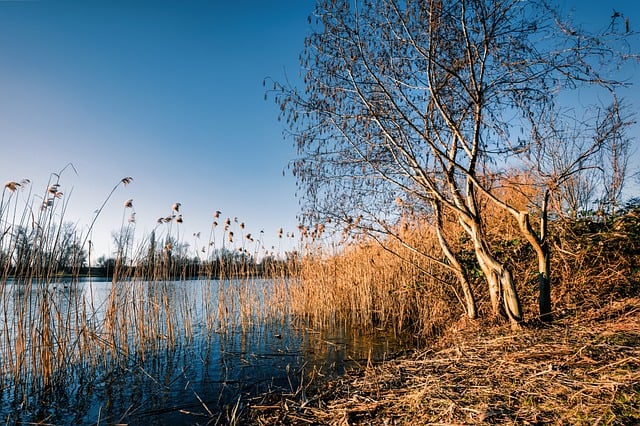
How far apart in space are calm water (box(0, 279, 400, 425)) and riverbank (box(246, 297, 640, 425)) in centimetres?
74

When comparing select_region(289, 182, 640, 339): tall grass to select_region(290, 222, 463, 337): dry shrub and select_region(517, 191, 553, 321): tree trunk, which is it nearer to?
select_region(290, 222, 463, 337): dry shrub

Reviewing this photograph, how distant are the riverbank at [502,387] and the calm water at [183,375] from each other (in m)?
0.74

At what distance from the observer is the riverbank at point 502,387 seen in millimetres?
2133

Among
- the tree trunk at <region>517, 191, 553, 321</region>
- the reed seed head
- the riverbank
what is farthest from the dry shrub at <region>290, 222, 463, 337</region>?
the reed seed head

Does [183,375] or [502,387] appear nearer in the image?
[502,387]

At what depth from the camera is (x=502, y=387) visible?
2543mm

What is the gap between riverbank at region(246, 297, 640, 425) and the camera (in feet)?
7.00

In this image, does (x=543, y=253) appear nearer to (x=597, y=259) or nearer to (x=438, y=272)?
(x=597, y=259)

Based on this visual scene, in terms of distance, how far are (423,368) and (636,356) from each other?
5.26ft

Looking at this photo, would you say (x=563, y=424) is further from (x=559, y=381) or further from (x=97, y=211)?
(x=97, y=211)

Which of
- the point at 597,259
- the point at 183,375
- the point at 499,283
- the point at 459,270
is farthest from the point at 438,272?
the point at 183,375

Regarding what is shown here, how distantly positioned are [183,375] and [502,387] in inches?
151

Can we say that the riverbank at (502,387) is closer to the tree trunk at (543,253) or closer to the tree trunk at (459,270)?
the tree trunk at (543,253)

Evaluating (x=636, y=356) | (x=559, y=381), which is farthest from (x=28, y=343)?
(x=636, y=356)
